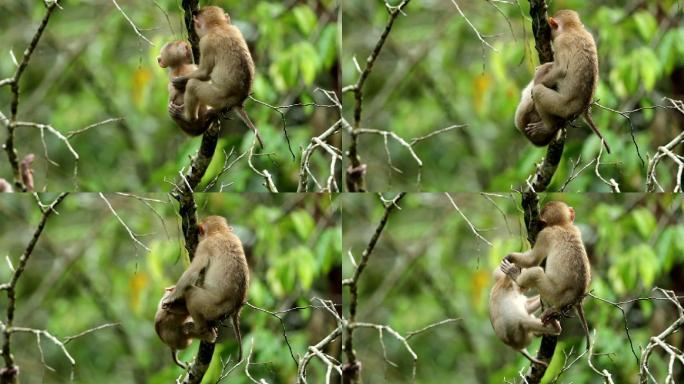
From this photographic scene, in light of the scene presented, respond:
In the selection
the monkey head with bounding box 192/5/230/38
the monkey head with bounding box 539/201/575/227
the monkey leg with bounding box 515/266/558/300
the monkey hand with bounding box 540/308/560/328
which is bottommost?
the monkey hand with bounding box 540/308/560/328

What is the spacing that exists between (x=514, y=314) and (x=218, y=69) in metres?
2.33

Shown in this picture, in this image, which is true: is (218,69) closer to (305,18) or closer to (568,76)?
(305,18)

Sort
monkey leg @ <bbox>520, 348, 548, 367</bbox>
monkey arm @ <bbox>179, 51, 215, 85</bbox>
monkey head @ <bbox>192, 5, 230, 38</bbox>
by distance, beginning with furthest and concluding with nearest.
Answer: monkey leg @ <bbox>520, 348, 548, 367</bbox> < monkey head @ <bbox>192, 5, 230, 38</bbox> < monkey arm @ <bbox>179, 51, 215, 85</bbox>

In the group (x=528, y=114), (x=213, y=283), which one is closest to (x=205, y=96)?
(x=213, y=283)

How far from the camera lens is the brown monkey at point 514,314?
698cm

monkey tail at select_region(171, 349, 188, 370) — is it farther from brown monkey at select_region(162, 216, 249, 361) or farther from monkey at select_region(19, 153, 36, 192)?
monkey at select_region(19, 153, 36, 192)

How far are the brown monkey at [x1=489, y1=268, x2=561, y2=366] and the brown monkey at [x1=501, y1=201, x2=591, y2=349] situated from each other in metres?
0.05

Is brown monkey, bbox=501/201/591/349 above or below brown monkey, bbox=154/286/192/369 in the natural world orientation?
above

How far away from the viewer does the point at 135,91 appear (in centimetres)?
709

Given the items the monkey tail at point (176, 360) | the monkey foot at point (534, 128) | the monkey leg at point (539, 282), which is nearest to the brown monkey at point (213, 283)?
the monkey tail at point (176, 360)

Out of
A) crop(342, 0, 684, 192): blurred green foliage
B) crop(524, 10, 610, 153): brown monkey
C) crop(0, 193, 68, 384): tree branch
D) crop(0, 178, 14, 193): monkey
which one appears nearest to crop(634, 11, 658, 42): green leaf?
crop(342, 0, 684, 192): blurred green foliage

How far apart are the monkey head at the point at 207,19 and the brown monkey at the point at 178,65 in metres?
0.14

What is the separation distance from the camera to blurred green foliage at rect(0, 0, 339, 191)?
7.06 m

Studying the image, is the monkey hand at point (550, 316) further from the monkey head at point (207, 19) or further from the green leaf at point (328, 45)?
the monkey head at point (207, 19)
